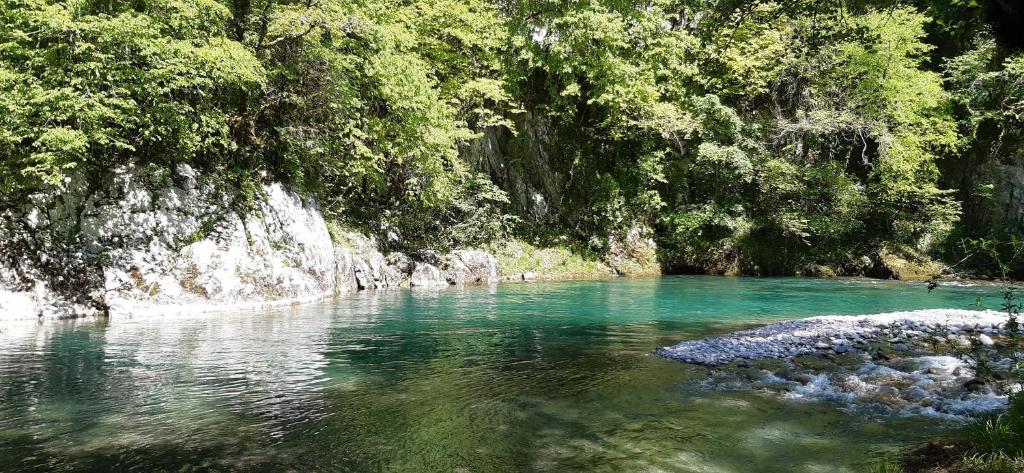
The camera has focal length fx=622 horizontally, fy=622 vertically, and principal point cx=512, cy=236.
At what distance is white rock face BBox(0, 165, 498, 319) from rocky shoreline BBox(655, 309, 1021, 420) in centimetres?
1181

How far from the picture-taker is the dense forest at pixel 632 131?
20875 mm

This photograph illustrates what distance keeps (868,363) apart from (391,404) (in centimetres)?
691

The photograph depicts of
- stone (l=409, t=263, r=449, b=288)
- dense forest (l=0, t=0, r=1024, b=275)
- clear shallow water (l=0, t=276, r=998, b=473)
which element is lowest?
clear shallow water (l=0, t=276, r=998, b=473)

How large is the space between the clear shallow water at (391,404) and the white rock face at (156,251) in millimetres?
1235

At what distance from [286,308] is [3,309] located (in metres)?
5.93

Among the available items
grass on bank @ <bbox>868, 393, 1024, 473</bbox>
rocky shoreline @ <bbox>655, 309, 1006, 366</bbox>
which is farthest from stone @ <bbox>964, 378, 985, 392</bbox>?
grass on bank @ <bbox>868, 393, 1024, 473</bbox>

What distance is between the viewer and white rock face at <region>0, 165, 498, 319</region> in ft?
46.3

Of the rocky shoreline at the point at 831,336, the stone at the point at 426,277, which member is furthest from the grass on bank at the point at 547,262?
the rocky shoreline at the point at 831,336

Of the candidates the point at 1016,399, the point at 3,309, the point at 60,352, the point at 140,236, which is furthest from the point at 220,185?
the point at 1016,399

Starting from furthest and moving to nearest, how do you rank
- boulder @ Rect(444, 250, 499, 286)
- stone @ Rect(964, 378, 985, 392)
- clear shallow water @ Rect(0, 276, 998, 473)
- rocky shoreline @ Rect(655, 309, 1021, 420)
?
boulder @ Rect(444, 250, 499, 286) < stone @ Rect(964, 378, 985, 392) < rocky shoreline @ Rect(655, 309, 1021, 420) < clear shallow water @ Rect(0, 276, 998, 473)

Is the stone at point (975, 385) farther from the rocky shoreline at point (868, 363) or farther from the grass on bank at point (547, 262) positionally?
the grass on bank at point (547, 262)

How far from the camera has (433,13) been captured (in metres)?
26.5

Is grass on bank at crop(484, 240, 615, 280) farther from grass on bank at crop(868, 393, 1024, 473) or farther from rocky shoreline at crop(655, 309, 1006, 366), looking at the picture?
grass on bank at crop(868, 393, 1024, 473)

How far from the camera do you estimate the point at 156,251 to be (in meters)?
15.7
